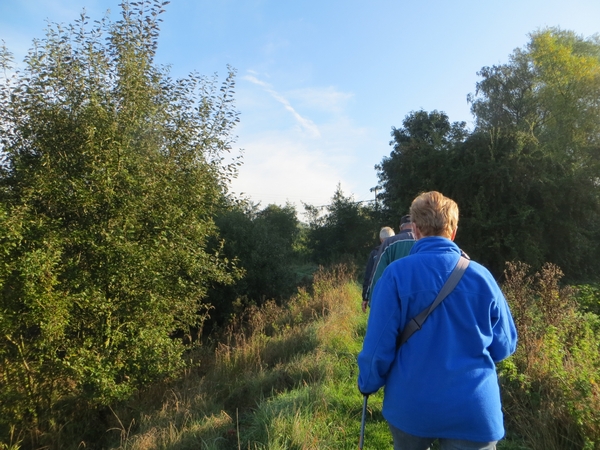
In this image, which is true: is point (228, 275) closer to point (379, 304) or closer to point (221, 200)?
point (221, 200)

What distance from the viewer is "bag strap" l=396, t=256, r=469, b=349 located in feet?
6.46

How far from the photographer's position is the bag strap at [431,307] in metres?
1.97

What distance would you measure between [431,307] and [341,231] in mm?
21892

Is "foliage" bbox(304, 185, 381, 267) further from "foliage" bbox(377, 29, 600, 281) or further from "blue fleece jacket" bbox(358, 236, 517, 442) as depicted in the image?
"blue fleece jacket" bbox(358, 236, 517, 442)

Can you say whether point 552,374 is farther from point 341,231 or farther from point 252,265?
point 341,231

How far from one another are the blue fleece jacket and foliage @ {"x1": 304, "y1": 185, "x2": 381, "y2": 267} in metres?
19.9

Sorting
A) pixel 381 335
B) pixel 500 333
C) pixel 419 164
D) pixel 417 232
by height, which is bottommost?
pixel 500 333

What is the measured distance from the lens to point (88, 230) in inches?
237

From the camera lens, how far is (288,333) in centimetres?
849

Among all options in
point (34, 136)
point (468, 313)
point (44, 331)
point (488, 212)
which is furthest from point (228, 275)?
point (488, 212)

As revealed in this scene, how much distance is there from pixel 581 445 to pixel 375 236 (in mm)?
18623

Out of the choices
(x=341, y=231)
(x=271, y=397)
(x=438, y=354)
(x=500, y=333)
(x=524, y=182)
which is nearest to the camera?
(x=438, y=354)

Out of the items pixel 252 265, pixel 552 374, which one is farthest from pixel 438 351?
pixel 252 265

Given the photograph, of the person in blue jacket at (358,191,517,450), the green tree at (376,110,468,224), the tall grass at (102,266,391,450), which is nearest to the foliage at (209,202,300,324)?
the tall grass at (102,266,391,450)
